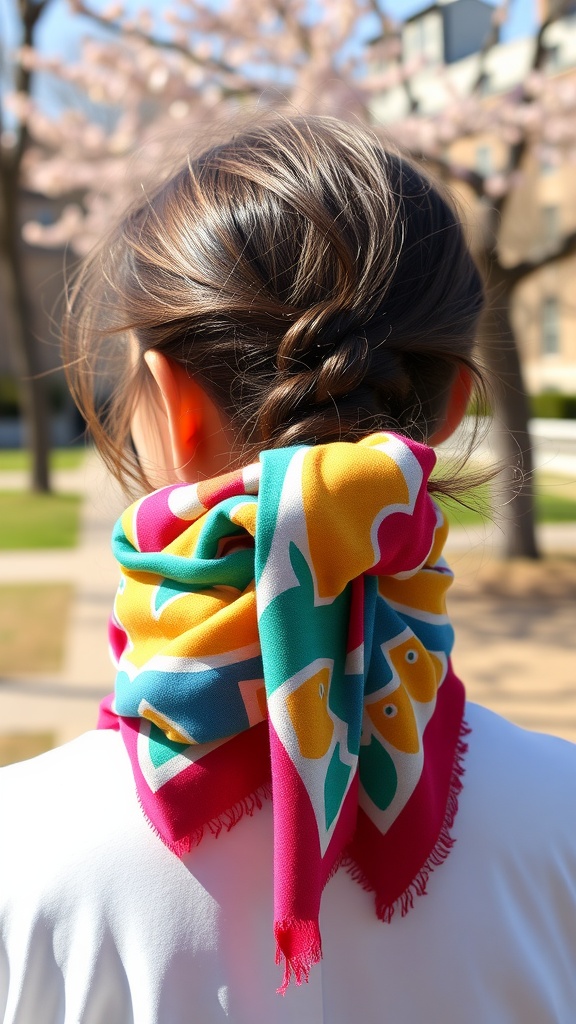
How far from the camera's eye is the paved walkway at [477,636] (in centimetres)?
437

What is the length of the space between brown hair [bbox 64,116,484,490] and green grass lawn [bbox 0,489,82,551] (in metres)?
7.49

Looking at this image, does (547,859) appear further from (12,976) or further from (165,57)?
(165,57)

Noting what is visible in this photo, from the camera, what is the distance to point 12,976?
3.10 feet

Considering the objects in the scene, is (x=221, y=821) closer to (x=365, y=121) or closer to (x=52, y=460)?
(x=365, y=121)

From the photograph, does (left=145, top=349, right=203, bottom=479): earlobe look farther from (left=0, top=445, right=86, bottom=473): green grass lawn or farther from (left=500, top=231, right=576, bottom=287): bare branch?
(left=0, top=445, right=86, bottom=473): green grass lawn

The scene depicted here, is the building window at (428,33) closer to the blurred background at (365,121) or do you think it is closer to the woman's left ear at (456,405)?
the blurred background at (365,121)

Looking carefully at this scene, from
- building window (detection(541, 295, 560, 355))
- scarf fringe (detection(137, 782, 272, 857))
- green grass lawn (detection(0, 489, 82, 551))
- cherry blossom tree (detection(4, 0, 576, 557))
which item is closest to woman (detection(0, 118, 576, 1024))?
scarf fringe (detection(137, 782, 272, 857))

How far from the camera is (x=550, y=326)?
87.9 ft

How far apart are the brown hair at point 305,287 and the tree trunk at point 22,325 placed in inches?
395

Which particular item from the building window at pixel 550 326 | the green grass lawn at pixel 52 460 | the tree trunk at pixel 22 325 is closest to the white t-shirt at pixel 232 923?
the tree trunk at pixel 22 325

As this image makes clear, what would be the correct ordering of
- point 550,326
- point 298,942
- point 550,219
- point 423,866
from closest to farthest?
point 298,942, point 423,866, point 550,219, point 550,326

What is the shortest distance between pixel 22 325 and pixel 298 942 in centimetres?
1097

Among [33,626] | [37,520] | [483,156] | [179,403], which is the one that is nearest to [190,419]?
[179,403]

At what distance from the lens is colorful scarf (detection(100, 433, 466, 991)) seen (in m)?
0.88
